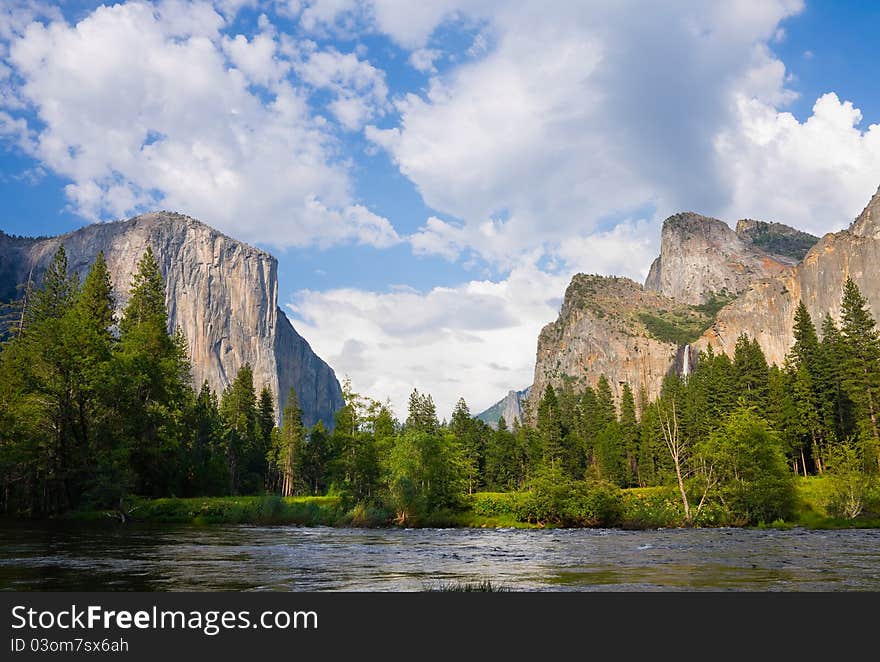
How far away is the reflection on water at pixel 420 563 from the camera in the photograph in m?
13.7

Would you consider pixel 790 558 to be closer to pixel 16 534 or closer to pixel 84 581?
pixel 84 581

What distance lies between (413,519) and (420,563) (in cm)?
2682

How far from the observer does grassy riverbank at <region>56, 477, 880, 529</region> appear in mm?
42438

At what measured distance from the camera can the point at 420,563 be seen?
65.0 feet

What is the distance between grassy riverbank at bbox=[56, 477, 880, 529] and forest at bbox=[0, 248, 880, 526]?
51cm

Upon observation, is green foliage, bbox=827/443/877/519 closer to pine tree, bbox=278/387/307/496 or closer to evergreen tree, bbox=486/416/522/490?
evergreen tree, bbox=486/416/522/490

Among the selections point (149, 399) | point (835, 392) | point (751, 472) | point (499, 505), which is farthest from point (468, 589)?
point (835, 392)

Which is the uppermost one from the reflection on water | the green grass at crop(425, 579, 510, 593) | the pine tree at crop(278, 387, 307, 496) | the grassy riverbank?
the pine tree at crop(278, 387, 307, 496)

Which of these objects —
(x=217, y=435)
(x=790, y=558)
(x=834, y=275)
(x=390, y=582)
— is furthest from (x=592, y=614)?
(x=834, y=275)

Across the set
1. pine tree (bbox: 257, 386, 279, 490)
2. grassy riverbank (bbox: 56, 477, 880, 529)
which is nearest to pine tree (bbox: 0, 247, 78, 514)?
grassy riverbank (bbox: 56, 477, 880, 529)

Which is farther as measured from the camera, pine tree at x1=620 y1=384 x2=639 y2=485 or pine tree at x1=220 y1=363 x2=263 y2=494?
pine tree at x1=620 y1=384 x2=639 y2=485

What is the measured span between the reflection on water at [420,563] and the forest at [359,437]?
44.0 feet

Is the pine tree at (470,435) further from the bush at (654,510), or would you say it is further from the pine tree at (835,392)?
the bush at (654,510)

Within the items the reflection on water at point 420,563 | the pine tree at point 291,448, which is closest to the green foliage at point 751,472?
the reflection on water at point 420,563
